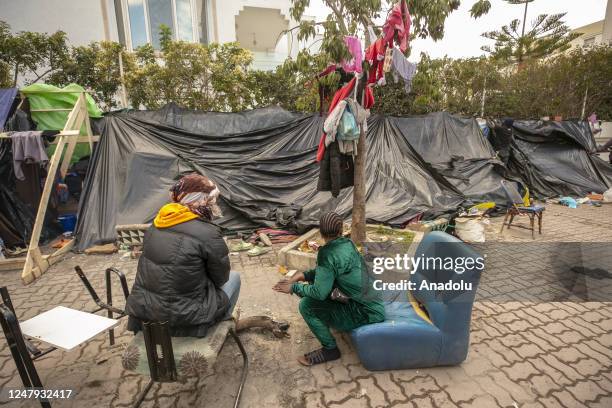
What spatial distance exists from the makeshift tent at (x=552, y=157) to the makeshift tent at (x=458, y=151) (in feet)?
3.25

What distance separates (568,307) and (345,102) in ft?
11.1

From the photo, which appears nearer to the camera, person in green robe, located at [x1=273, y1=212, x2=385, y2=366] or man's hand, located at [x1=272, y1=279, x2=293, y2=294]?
person in green robe, located at [x1=273, y1=212, x2=385, y2=366]

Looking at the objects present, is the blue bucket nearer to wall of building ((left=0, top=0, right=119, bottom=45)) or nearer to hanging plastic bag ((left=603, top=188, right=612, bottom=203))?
wall of building ((left=0, top=0, right=119, bottom=45))

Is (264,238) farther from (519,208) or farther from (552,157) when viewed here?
(552,157)

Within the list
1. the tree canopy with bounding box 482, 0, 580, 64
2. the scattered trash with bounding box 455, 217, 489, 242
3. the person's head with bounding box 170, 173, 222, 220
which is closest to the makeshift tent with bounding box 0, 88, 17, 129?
the person's head with bounding box 170, 173, 222, 220

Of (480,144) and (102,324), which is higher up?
(480,144)

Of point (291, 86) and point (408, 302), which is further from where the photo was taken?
point (291, 86)

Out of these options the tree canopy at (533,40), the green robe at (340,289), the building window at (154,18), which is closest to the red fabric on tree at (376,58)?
the green robe at (340,289)

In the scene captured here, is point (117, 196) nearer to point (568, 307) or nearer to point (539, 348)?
point (539, 348)

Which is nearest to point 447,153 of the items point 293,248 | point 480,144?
point 480,144

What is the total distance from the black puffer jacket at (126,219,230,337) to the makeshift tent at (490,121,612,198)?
873cm

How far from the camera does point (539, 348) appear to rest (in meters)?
2.81

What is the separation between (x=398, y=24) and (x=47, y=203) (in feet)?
17.8

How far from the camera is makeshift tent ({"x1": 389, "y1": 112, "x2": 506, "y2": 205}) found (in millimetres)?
7301
